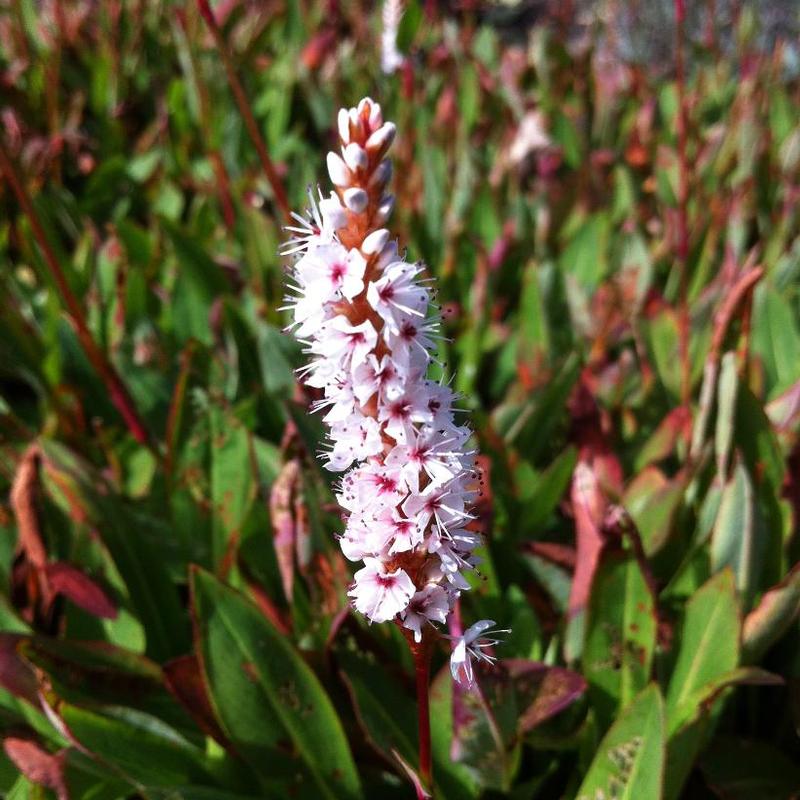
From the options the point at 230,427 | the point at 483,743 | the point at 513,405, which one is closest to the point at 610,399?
the point at 513,405

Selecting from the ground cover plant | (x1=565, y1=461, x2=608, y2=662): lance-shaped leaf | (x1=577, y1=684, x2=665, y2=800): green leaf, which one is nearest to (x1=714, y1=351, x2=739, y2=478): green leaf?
the ground cover plant

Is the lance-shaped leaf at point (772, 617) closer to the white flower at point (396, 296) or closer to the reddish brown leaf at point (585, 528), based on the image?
the reddish brown leaf at point (585, 528)

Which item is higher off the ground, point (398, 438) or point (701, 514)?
point (701, 514)

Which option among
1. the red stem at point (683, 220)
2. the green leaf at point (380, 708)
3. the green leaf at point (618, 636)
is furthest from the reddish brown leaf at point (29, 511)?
the red stem at point (683, 220)

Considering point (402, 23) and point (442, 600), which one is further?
point (402, 23)

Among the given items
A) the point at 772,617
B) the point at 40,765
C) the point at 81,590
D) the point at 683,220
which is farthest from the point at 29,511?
the point at 683,220

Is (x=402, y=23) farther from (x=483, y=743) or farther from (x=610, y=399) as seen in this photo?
(x=483, y=743)
